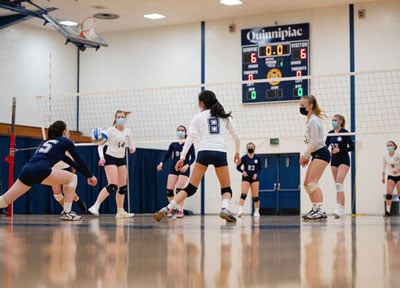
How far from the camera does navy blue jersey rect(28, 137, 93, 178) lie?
28.2 ft

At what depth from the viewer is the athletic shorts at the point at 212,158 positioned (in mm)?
8336

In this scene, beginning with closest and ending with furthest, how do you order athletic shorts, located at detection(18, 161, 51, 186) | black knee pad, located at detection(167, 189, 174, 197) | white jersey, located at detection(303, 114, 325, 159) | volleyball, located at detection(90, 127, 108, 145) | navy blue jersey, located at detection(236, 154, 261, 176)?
athletic shorts, located at detection(18, 161, 51, 186) < white jersey, located at detection(303, 114, 325, 159) < volleyball, located at detection(90, 127, 108, 145) < black knee pad, located at detection(167, 189, 174, 197) < navy blue jersey, located at detection(236, 154, 261, 176)

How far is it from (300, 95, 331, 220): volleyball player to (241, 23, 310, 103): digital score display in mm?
8936


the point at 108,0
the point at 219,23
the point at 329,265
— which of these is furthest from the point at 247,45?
the point at 329,265

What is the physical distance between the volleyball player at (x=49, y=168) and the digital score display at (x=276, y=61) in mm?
10173

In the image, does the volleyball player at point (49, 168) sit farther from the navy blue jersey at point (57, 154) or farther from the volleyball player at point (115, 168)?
the volleyball player at point (115, 168)

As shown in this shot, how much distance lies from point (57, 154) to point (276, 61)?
36.4 feet

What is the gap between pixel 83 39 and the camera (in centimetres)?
1520

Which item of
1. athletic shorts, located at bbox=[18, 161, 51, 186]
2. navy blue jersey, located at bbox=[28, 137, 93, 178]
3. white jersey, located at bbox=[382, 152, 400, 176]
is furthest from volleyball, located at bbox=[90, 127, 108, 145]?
white jersey, located at bbox=[382, 152, 400, 176]

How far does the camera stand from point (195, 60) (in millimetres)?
20438

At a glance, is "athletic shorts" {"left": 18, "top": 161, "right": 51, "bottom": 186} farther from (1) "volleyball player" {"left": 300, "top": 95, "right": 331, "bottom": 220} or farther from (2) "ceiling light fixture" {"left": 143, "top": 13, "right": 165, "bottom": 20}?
(2) "ceiling light fixture" {"left": 143, "top": 13, "right": 165, "bottom": 20}

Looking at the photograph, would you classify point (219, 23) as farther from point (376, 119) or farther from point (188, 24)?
point (376, 119)

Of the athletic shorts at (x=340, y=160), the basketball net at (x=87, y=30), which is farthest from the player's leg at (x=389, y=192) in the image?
the basketball net at (x=87, y=30)

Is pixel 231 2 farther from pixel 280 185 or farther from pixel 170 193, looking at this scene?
pixel 170 193
